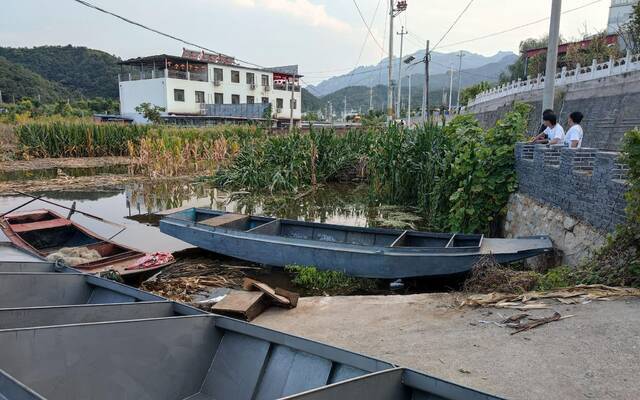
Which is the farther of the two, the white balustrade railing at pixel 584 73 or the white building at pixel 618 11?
the white building at pixel 618 11

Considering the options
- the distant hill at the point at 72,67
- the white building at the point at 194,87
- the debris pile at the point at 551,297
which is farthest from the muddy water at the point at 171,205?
the distant hill at the point at 72,67

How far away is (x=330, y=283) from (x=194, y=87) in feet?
122

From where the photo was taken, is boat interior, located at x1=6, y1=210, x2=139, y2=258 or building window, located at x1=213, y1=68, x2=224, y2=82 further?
building window, located at x1=213, y1=68, x2=224, y2=82

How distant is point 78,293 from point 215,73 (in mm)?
40387

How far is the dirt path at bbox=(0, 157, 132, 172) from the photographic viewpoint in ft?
61.8

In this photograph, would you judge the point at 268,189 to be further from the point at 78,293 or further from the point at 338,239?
the point at 78,293

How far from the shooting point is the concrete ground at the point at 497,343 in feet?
10.5

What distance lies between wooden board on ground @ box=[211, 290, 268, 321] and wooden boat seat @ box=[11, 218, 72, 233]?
4542 mm

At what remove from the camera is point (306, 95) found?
282 feet

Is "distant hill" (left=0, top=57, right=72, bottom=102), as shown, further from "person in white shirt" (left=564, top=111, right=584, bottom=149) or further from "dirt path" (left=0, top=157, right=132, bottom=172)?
"person in white shirt" (left=564, top=111, right=584, bottom=149)

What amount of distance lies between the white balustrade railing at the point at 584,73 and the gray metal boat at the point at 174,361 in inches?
716

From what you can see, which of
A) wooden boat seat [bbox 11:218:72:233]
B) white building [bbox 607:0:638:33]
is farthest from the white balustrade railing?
wooden boat seat [bbox 11:218:72:233]

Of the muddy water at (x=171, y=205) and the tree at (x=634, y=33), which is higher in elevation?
the tree at (x=634, y=33)

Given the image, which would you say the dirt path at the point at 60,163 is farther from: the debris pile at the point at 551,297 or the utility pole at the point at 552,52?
the debris pile at the point at 551,297
